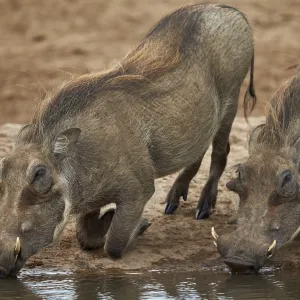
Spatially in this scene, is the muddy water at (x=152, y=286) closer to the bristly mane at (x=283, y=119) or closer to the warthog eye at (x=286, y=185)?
the warthog eye at (x=286, y=185)

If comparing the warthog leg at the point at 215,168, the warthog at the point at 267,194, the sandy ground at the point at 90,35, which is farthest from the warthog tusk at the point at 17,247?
the sandy ground at the point at 90,35

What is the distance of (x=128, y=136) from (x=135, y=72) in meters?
0.53

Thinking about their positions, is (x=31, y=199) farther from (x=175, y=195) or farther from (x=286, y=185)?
(x=175, y=195)

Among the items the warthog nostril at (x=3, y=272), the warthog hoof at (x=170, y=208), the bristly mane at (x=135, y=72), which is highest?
the bristly mane at (x=135, y=72)

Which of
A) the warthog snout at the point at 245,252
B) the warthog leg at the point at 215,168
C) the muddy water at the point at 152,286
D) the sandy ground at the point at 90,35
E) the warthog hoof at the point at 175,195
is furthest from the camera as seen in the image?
the sandy ground at the point at 90,35

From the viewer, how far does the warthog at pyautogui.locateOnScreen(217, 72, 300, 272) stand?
7324 mm

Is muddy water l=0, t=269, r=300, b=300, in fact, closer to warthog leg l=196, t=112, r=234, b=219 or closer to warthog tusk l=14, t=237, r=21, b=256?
warthog tusk l=14, t=237, r=21, b=256

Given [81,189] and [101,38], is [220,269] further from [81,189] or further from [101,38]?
[101,38]

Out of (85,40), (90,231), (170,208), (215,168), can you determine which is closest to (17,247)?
(90,231)

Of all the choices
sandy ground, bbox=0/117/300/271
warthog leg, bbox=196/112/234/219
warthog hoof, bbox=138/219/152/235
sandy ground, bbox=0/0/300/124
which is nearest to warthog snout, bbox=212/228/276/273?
sandy ground, bbox=0/117/300/271

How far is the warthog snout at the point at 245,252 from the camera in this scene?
7.28 m

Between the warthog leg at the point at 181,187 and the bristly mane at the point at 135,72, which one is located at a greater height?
the bristly mane at the point at 135,72

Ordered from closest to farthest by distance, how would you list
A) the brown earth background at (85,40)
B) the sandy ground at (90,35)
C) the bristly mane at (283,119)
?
the bristly mane at (283,119), the brown earth background at (85,40), the sandy ground at (90,35)

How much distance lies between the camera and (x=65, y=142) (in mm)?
7555
